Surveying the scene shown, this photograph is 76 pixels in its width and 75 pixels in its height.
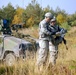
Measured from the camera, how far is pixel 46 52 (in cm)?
785

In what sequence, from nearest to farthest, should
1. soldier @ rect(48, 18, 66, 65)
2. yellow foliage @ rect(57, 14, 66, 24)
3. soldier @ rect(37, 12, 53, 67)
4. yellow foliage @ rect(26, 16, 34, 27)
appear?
soldier @ rect(37, 12, 53, 67) < soldier @ rect(48, 18, 66, 65) < yellow foliage @ rect(26, 16, 34, 27) < yellow foliage @ rect(57, 14, 66, 24)

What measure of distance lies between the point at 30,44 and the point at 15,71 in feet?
14.5

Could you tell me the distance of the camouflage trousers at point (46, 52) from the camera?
775 cm

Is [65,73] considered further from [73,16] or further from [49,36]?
[73,16]

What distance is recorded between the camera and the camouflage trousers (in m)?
7.75

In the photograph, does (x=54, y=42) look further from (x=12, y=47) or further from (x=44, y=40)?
(x=12, y=47)

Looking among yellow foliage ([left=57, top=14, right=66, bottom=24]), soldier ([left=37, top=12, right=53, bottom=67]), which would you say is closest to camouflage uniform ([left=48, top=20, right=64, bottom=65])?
soldier ([left=37, top=12, right=53, bottom=67])

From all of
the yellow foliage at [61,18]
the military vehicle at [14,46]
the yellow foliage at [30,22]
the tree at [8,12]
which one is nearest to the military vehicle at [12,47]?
the military vehicle at [14,46]

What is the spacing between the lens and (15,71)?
6934mm

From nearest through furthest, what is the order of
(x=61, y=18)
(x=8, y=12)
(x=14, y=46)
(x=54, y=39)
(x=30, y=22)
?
(x=54, y=39) → (x=14, y=46) → (x=30, y=22) → (x=8, y=12) → (x=61, y=18)

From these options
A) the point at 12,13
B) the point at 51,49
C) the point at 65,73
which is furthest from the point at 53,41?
the point at 12,13

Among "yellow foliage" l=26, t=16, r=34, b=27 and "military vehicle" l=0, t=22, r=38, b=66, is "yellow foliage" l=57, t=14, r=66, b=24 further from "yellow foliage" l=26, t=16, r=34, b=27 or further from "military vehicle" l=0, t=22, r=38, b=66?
"military vehicle" l=0, t=22, r=38, b=66

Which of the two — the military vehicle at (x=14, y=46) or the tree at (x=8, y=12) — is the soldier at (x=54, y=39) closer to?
the military vehicle at (x=14, y=46)

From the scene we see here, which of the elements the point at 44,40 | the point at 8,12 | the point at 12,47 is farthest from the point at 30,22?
the point at 44,40
